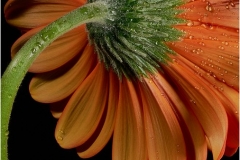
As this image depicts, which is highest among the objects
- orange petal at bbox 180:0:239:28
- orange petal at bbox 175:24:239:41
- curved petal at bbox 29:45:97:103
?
orange petal at bbox 180:0:239:28

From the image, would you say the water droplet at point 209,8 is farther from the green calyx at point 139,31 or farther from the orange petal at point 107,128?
the orange petal at point 107,128

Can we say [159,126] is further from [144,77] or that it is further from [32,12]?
[32,12]

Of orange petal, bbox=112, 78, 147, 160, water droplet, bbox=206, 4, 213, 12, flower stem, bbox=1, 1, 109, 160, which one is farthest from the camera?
orange petal, bbox=112, 78, 147, 160

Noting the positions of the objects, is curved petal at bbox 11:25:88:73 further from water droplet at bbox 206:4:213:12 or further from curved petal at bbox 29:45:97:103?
water droplet at bbox 206:4:213:12

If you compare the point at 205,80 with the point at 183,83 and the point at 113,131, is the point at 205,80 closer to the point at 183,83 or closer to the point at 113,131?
the point at 183,83

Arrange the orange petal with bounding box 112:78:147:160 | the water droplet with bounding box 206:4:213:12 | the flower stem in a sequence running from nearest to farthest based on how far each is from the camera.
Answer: the flower stem < the water droplet with bounding box 206:4:213:12 < the orange petal with bounding box 112:78:147:160

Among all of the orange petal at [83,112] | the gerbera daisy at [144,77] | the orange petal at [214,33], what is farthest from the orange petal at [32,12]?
the orange petal at [214,33]

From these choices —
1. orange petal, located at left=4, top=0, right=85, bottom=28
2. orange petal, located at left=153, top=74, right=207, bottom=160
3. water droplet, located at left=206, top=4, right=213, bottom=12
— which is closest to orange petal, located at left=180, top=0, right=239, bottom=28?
water droplet, located at left=206, top=4, right=213, bottom=12
